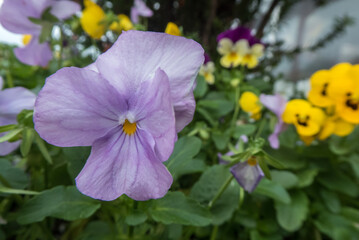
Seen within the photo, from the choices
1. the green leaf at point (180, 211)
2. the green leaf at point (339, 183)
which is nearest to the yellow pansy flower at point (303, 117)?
the green leaf at point (339, 183)

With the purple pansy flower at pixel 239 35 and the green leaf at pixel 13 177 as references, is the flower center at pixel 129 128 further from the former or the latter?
the purple pansy flower at pixel 239 35

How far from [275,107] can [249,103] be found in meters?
0.06

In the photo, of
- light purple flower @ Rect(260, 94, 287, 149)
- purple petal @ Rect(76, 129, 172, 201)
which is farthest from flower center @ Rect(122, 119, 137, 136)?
light purple flower @ Rect(260, 94, 287, 149)

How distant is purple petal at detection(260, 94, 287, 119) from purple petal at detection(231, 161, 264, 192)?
27cm

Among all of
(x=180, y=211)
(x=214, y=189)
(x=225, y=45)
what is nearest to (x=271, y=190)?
(x=214, y=189)

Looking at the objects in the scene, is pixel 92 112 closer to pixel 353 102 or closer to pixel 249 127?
pixel 249 127

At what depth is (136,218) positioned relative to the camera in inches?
14.0

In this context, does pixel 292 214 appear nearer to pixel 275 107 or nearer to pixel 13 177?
pixel 275 107

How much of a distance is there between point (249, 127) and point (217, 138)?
3.2 inches

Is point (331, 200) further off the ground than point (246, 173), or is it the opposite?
point (246, 173)

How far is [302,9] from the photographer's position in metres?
2.91

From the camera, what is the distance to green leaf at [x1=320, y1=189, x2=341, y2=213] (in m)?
0.78

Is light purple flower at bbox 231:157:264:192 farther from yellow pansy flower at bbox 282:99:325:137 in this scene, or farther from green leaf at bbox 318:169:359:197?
green leaf at bbox 318:169:359:197

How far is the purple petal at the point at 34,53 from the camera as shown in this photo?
59 cm
